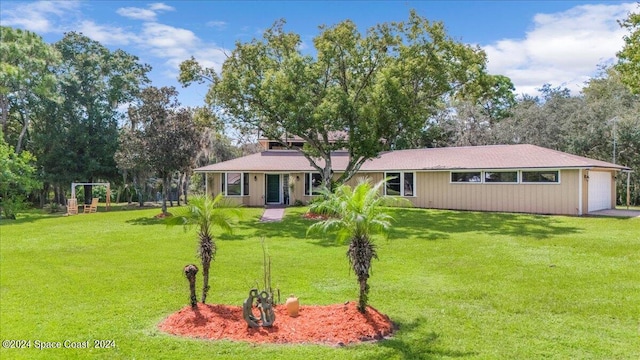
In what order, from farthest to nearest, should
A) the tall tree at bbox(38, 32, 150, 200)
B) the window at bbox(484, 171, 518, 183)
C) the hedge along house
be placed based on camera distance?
the tall tree at bbox(38, 32, 150, 200) < the window at bbox(484, 171, 518, 183) < the hedge along house

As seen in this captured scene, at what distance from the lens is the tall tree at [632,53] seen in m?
16.5

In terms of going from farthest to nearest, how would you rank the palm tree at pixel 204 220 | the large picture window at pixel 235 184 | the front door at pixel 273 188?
the front door at pixel 273 188, the large picture window at pixel 235 184, the palm tree at pixel 204 220

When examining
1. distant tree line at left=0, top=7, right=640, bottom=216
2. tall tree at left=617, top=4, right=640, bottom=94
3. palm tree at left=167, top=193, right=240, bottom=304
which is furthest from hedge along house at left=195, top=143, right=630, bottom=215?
palm tree at left=167, top=193, right=240, bottom=304

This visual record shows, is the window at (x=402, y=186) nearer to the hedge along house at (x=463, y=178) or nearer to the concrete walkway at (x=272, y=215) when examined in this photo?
the hedge along house at (x=463, y=178)

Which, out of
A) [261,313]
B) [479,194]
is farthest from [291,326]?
[479,194]

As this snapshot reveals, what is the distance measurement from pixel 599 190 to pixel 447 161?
24.5 feet

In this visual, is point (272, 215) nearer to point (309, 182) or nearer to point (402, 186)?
point (309, 182)

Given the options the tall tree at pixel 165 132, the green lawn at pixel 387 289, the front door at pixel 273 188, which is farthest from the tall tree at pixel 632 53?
the tall tree at pixel 165 132

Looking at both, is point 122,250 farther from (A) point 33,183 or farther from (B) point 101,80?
(B) point 101,80

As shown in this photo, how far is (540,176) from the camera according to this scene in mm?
21594

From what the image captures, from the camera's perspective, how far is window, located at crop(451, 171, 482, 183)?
23.6m

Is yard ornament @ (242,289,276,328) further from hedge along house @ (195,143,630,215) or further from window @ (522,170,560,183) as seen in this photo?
window @ (522,170,560,183)

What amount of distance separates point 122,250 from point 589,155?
94.1 ft

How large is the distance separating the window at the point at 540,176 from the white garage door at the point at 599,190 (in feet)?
5.21
